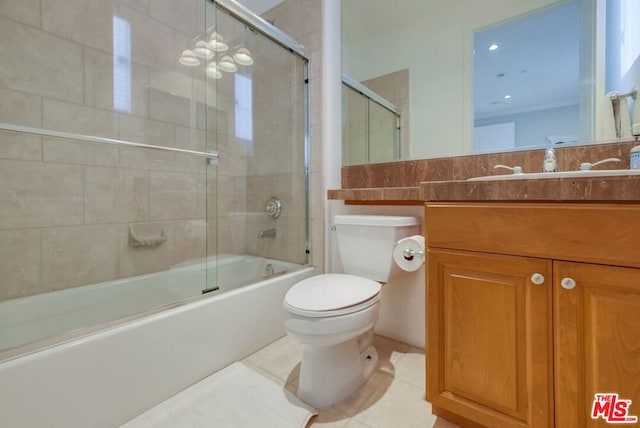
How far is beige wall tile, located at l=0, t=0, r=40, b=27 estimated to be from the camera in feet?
4.20

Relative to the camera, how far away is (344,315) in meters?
1.00

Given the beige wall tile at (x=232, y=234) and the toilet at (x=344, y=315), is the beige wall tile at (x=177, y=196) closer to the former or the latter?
the beige wall tile at (x=232, y=234)

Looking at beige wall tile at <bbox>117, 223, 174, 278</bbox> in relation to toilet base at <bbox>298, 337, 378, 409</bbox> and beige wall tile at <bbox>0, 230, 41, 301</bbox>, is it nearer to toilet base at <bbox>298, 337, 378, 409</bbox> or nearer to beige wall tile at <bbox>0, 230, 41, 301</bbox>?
beige wall tile at <bbox>0, 230, 41, 301</bbox>

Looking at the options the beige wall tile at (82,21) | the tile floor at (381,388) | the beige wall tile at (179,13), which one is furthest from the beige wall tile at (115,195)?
the tile floor at (381,388)

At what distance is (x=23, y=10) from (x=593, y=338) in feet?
8.19

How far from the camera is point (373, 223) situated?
1.37 meters

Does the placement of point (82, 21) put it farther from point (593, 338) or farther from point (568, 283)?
point (593, 338)

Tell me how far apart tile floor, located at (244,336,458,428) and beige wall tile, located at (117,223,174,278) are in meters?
0.86

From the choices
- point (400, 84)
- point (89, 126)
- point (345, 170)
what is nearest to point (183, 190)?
point (89, 126)

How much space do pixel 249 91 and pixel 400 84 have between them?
1099 mm

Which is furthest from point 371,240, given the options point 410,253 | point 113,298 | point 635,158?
point 113,298

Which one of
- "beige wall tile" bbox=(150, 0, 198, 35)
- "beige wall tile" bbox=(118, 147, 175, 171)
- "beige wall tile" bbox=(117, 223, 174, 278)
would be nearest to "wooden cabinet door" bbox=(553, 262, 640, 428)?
"beige wall tile" bbox=(117, 223, 174, 278)

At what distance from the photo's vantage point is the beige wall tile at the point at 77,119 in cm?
141

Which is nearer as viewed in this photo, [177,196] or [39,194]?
[39,194]
